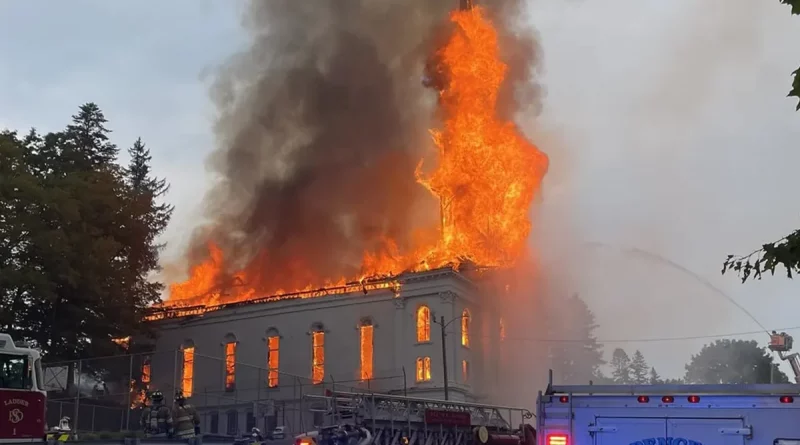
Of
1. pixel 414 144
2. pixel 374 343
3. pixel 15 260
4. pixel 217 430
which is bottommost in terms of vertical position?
pixel 217 430

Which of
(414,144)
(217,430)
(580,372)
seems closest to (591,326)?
(580,372)

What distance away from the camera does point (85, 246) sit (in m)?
48.9

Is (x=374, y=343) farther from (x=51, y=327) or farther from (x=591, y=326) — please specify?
(x=591, y=326)

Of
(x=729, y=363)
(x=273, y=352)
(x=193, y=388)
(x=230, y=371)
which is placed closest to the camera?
(x=193, y=388)

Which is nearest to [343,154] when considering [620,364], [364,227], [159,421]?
[364,227]

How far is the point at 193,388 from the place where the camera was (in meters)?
53.3

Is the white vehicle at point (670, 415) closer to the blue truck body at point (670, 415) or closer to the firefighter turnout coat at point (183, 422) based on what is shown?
the blue truck body at point (670, 415)

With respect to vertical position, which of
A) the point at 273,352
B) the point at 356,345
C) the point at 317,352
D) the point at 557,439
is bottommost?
the point at 557,439

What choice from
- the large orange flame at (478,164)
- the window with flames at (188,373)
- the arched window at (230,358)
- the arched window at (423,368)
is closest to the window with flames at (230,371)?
the arched window at (230,358)

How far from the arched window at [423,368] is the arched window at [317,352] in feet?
21.5

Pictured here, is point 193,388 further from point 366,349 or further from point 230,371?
point 366,349

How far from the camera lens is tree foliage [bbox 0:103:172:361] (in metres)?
46.1

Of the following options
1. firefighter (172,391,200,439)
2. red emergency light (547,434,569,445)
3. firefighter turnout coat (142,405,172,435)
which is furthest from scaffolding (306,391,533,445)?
red emergency light (547,434,569,445)

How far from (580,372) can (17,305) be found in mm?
53088
